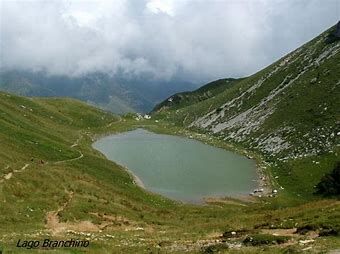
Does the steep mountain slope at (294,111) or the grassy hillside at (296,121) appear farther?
the steep mountain slope at (294,111)

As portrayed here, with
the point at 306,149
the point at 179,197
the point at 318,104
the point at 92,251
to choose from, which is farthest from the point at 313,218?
the point at 318,104

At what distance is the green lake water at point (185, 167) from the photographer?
9116cm

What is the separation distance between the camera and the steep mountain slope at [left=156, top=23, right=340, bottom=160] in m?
115

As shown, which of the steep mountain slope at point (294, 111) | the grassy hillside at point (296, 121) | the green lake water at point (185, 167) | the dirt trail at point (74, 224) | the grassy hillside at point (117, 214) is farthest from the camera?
the steep mountain slope at point (294, 111)

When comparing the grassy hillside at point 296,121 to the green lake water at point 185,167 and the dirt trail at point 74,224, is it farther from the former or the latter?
the dirt trail at point 74,224

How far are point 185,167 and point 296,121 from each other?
37093 mm

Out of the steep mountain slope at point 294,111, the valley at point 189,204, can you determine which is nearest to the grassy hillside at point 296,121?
the steep mountain slope at point 294,111

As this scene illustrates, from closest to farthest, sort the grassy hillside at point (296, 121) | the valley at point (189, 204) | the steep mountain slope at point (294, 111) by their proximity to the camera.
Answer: the valley at point (189, 204)
the grassy hillside at point (296, 121)
the steep mountain slope at point (294, 111)

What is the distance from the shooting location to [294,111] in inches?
5600

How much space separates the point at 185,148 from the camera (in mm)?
152375

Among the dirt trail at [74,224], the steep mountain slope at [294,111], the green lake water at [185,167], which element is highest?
the steep mountain slope at [294,111]

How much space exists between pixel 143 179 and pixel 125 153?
135ft

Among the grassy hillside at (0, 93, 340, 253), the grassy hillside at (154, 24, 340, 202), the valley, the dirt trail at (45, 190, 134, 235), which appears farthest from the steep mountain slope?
the dirt trail at (45, 190, 134, 235)

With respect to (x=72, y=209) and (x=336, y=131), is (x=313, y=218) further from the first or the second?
(x=336, y=131)
